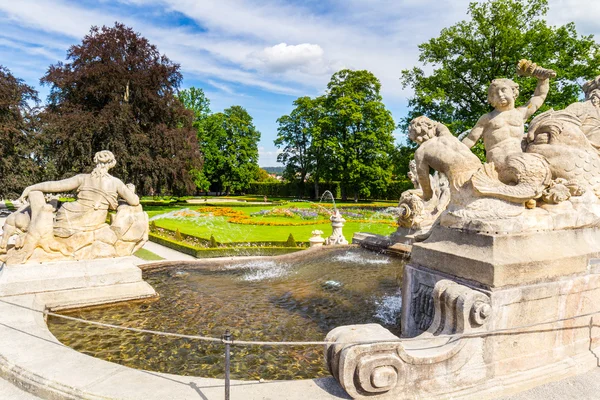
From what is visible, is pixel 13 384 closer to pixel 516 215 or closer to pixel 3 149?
pixel 516 215

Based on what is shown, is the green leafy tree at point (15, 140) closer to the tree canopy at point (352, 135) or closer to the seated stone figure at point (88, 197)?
the seated stone figure at point (88, 197)

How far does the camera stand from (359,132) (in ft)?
133

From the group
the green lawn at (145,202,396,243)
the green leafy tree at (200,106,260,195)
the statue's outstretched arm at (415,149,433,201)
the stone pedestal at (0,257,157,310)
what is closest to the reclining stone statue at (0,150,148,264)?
the stone pedestal at (0,257,157,310)

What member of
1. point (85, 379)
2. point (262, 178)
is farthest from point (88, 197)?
point (262, 178)

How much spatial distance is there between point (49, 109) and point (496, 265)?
110ft

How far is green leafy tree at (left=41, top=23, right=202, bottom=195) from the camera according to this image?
86.7ft

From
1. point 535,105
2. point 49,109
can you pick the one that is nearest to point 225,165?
point 49,109

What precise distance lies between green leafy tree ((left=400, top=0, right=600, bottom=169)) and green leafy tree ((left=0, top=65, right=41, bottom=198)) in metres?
27.9

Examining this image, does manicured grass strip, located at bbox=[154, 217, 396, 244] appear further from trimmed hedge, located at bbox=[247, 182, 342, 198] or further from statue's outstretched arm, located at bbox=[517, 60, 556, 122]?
trimmed hedge, located at bbox=[247, 182, 342, 198]

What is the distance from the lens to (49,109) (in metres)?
28.6

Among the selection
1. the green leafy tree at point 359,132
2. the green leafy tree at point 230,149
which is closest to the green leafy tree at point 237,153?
the green leafy tree at point 230,149

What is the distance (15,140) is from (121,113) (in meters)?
7.32

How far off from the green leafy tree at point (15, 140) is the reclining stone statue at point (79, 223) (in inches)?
904

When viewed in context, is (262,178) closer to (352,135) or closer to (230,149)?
(230,149)
